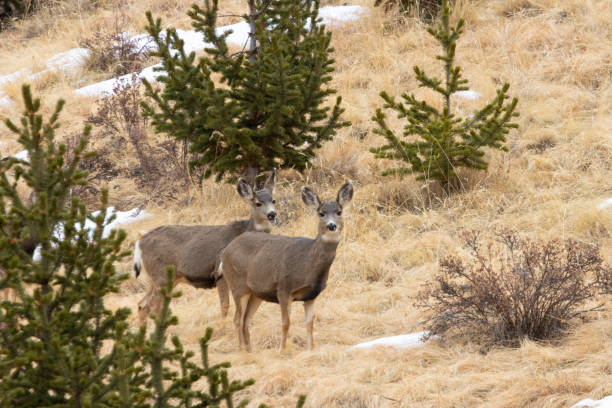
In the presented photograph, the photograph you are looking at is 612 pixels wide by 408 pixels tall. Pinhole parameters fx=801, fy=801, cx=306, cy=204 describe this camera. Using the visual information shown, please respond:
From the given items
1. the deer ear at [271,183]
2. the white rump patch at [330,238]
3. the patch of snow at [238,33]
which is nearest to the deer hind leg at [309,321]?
the white rump patch at [330,238]

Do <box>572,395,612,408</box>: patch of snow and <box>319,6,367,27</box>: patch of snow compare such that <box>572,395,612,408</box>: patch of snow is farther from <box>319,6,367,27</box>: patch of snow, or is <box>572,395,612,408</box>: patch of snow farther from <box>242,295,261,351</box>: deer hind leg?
<box>319,6,367,27</box>: patch of snow

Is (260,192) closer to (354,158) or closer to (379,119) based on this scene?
(379,119)

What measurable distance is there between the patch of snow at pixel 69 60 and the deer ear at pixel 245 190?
9.51 metres

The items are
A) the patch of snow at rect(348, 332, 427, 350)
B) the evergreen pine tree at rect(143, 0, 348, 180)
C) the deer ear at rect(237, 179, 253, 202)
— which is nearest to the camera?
the patch of snow at rect(348, 332, 427, 350)

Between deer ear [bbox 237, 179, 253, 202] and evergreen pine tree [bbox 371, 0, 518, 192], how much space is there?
197 centimetres

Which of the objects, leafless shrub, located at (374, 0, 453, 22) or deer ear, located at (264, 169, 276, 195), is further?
leafless shrub, located at (374, 0, 453, 22)

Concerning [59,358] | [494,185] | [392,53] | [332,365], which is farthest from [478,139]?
[59,358]

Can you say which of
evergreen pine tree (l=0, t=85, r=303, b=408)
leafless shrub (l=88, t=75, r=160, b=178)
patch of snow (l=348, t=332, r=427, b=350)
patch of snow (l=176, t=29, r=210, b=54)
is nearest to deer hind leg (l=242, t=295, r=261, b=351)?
patch of snow (l=348, t=332, r=427, b=350)

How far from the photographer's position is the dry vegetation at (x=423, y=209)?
589cm

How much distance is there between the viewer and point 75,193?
12.2 m

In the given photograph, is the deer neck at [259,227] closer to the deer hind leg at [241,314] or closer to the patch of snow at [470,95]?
the deer hind leg at [241,314]

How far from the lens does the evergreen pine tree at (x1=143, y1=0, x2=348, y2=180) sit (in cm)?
968

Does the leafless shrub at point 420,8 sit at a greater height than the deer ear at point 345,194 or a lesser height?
greater

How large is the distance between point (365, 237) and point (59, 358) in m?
6.78
